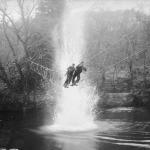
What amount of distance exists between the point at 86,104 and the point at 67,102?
7.48 feet

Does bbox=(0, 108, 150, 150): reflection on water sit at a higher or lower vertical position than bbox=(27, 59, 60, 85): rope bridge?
lower

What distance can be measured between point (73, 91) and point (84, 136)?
1224 centimetres

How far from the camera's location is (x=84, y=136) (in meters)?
19.3

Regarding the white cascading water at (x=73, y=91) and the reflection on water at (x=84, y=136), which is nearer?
the reflection on water at (x=84, y=136)

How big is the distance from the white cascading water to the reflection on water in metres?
1.25

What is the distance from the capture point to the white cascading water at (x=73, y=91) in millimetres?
24156

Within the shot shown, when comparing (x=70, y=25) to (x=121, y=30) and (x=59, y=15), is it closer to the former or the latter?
(x=59, y=15)

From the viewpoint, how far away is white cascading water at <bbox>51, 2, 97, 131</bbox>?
2416 centimetres

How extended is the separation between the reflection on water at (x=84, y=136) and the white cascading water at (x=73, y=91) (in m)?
1.25

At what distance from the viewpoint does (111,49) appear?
46.1 m

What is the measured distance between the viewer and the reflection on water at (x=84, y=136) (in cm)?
1722

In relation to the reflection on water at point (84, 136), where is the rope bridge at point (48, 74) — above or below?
above

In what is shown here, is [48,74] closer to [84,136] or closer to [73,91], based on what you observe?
[73,91]

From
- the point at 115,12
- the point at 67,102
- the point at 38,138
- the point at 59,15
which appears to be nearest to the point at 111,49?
the point at 59,15
